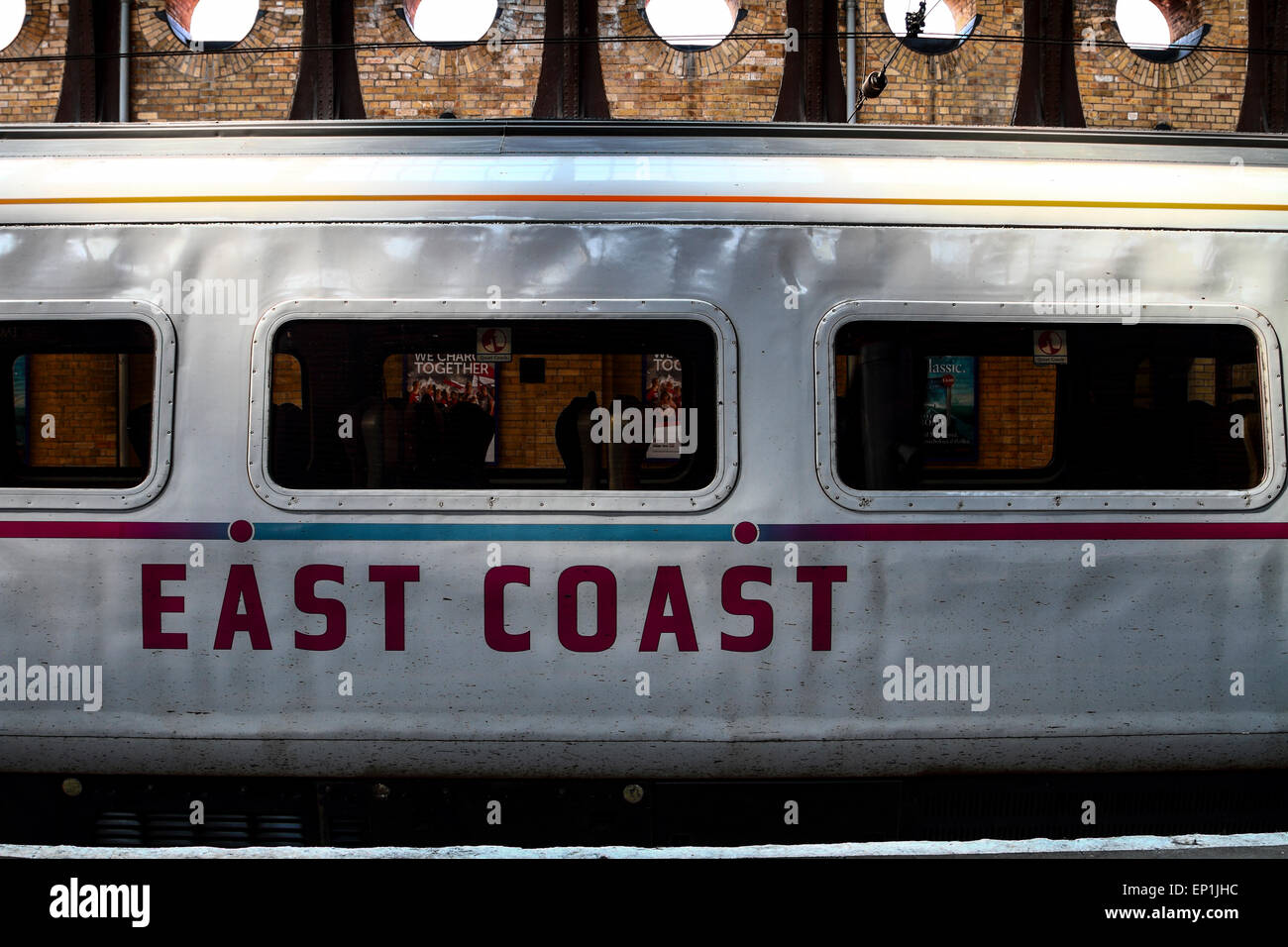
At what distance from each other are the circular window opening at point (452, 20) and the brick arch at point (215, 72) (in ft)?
4.53

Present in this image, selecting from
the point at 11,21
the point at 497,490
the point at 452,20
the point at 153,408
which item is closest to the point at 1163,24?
the point at 452,20

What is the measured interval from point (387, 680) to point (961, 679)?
215cm

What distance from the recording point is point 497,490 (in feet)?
11.0

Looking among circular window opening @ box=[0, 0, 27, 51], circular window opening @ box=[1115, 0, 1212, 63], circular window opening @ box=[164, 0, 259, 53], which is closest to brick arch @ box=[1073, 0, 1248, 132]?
circular window opening @ box=[1115, 0, 1212, 63]

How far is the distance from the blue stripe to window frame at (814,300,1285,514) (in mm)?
547

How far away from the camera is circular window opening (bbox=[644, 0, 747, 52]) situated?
11.0 metres

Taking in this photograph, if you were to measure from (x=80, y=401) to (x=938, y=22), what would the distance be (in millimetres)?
11047

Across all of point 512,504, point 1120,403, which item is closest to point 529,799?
point 512,504

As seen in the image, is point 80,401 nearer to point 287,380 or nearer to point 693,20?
point 287,380

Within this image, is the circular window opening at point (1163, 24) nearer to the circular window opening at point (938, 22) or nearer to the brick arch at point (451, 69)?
the circular window opening at point (938, 22)

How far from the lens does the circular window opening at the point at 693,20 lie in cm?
1098

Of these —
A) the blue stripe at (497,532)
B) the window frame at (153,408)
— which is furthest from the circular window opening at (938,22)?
the window frame at (153,408)

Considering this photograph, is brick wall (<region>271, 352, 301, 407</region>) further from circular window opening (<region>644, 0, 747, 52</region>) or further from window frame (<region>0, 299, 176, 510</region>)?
circular window opening (<region>644, 0, 747, 52</region>)
